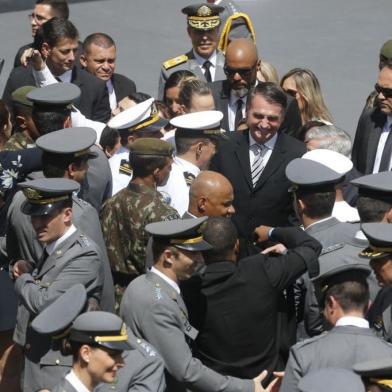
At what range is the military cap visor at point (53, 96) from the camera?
5.52 metres

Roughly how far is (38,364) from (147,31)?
7.56 m

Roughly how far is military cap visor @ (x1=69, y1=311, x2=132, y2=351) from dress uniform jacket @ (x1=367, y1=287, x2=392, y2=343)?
3.74ft

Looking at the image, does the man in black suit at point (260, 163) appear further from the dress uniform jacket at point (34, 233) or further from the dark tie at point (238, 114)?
the dress uniform jacket at point (34, 233)

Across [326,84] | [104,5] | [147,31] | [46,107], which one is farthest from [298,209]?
[104,5]

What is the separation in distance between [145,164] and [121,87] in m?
2.42

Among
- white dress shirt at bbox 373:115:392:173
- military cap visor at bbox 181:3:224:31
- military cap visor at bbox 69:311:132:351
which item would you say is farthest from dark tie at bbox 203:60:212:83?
military cap visor at bbox 69:311:132:351

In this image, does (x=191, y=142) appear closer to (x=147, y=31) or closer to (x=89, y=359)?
(x=89, y=359)

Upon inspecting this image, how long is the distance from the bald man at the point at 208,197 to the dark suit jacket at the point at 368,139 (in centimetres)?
181

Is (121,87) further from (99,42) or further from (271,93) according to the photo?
(271,93)

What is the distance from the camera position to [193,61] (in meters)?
7.82

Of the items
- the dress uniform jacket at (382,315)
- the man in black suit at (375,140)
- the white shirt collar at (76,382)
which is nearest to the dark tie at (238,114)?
the man in black suit at (375,140)

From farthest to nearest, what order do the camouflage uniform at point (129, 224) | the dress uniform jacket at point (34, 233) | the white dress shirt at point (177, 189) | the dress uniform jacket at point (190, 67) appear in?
the dress uniform jacket at point (190, 67)
the white dress shirt at point (177, 189)
the camouflage uniform at point (129, 224)
the dress uniform jacket at point (34, 233)

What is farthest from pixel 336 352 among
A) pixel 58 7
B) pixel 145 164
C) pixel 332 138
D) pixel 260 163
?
pixel 58 7

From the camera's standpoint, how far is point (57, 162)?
201 inches
